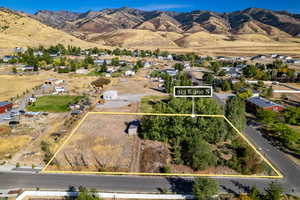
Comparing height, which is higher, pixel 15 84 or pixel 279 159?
pixel 15 84

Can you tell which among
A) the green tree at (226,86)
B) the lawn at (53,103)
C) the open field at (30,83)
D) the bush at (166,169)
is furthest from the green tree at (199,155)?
the open field at (30,83)

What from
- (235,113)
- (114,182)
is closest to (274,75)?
(235,113)

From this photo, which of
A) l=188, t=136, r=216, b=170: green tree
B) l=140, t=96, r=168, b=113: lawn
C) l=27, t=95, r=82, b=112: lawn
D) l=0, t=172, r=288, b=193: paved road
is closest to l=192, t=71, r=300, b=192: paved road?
l=0, t=172, r=288, b=193: paved road

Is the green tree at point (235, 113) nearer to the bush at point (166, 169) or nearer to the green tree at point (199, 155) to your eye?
the green tree at point (199, 155)

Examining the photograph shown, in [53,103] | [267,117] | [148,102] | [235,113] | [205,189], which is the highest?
[235,113]

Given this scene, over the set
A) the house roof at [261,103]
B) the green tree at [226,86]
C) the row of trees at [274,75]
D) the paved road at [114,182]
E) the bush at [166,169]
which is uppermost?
the row of trees at [274,75]

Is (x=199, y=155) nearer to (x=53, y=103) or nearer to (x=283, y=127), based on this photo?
(x=283, y=127)

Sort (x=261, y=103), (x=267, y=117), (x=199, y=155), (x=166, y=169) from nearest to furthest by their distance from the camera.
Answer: (x=166, y=169) < (x=199, y=155) < (x=267, y=117) < (x=261, y=103)

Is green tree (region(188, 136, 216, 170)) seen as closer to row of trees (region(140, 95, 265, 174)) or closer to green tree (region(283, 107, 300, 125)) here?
row of trees (region(140, 95, 265, 174))
